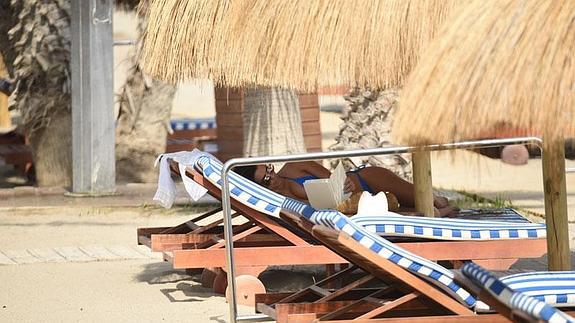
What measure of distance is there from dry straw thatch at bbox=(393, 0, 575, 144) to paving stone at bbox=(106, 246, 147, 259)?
17.3 feet

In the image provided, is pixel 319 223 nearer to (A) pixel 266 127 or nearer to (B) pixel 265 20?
(B) pixel 265 20

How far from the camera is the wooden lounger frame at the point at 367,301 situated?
16.5 feet

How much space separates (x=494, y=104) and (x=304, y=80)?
279 cm

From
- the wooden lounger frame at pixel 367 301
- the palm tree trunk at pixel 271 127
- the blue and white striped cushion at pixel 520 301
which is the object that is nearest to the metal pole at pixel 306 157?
the wooden lounger frame at pixel 367 301

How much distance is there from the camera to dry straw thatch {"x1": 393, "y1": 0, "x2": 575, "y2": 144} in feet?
13.5

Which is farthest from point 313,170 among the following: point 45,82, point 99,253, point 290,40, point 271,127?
point 45,82

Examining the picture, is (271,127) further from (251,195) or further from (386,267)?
(386,267)

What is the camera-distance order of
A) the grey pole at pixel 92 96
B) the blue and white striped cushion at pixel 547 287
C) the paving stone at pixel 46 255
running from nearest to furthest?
the blue and white striped cushion at pixel 547 287, the paving stone at pixel 46 255, the grey pole at pixel 92 96

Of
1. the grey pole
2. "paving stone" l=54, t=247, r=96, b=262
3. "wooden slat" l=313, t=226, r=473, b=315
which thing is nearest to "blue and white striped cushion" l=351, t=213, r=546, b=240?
"wooden slat" l=313, t=226, r=473, b=315

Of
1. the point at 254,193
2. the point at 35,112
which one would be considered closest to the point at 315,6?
the point at 254,193

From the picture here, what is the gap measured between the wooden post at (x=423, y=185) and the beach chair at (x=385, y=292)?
5.78ft

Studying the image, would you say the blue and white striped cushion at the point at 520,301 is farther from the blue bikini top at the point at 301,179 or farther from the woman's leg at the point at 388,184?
the blue bikini top at the point at 301,179

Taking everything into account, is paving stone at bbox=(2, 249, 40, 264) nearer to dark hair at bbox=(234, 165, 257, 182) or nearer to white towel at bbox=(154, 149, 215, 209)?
white towel at bbox=(154, 149, 215, 209)

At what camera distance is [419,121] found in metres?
4.16
